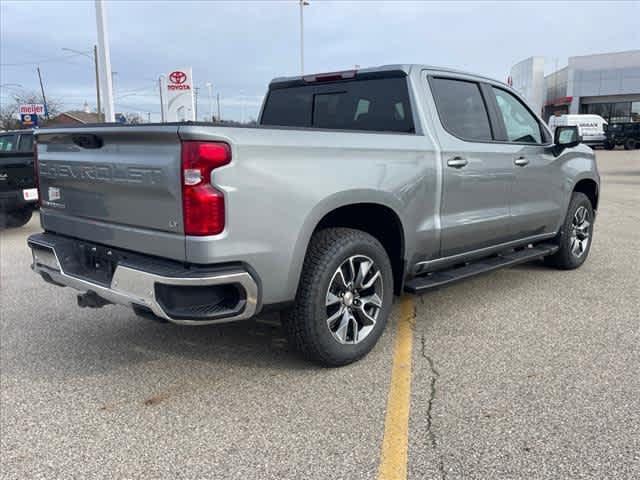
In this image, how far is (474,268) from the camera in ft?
15.1

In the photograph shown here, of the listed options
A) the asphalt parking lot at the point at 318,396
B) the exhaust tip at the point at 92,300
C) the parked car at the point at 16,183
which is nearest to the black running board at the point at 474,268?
the asphalt parking lot at the point at 318,396

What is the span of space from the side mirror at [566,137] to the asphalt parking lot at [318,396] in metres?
1.43

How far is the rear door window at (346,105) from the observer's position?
4242mm

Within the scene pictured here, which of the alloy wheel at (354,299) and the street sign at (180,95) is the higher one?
the street sign at (180,95)

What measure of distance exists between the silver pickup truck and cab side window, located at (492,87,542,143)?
21 mm

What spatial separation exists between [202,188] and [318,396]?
1.38 m

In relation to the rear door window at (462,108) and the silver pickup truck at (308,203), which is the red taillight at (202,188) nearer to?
the silver pickup truck at (308,203)

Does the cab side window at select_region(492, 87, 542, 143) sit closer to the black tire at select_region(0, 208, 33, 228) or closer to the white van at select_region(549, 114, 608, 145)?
the black tire at select_region(0, 208, 33, 228)

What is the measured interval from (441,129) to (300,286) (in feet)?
5.51

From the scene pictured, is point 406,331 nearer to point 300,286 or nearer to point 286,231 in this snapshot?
point 300,286

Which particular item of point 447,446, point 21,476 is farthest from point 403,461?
point 21,476

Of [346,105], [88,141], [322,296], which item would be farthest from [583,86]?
[88,141]

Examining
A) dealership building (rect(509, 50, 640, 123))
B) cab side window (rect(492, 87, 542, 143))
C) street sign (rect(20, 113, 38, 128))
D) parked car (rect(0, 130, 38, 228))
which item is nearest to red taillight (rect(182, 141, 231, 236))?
cab side window (rect(492, 87, 542, 143))

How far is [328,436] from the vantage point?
2918mm
